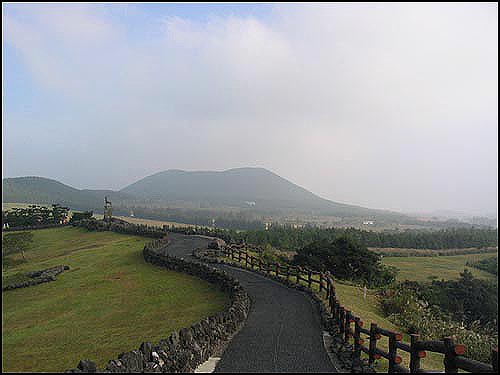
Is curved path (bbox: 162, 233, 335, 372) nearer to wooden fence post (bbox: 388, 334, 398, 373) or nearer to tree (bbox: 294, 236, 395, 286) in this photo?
wooden fence post (bbox: 388, 334, 398, 373)

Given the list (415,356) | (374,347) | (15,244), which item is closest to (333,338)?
(374,347)

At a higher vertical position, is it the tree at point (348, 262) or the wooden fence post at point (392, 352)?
the wooden fence post at point (392, 352)

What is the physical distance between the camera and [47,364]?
436 inches

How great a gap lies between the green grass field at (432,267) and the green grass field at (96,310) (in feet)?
98.8

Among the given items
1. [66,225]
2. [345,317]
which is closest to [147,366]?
[345,317]

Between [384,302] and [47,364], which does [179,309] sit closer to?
[47,364]

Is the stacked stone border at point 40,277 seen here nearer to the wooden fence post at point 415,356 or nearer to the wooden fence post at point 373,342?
the wooden fence post at point 373,342

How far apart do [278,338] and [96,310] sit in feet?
31.9

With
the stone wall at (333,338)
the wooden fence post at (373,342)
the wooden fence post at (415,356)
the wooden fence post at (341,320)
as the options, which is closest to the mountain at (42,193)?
the stone wall at (333,338)

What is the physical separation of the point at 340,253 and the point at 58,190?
167 m

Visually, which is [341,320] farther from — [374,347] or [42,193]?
[42,193]

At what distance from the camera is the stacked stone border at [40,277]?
21.4 metres

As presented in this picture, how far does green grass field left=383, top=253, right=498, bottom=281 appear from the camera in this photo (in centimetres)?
4459

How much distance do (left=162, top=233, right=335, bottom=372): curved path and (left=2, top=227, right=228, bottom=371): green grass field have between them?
2190mm
